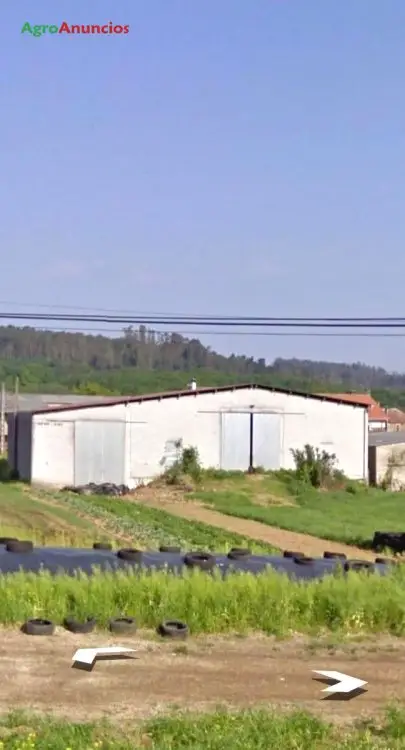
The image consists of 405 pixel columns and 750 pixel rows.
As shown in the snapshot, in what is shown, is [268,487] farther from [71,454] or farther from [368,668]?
[368,668]

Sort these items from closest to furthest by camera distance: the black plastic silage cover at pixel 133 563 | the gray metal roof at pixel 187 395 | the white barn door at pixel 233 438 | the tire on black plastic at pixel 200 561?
the black plastic silage cover at pixel 133 563 < the tire on black plastic at pixel 200 561 < the gray metal roof at pixel 187 395 < the white barn door at pixel 233 438

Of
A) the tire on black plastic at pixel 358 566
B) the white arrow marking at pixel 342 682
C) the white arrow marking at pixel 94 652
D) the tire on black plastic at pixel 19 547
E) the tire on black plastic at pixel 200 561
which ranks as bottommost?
the white arrow marking at pixel 342 682

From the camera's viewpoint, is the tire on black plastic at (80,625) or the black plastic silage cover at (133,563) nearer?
the tire on black plastic at (80,625)

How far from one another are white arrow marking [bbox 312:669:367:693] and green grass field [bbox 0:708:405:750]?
3.27 feet

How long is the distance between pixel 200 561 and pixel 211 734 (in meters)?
6.11

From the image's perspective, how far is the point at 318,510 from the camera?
3622 centimetres

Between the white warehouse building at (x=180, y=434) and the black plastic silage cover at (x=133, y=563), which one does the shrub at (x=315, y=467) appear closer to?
the white warehouse building at (x=180, y=434)

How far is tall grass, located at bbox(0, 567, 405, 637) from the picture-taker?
991 cm

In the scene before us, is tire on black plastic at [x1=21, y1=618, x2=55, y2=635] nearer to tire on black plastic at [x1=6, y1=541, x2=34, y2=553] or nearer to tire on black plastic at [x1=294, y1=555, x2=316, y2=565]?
tire on black plastic at [x1=6, y1=541, x2=34, y2=553]

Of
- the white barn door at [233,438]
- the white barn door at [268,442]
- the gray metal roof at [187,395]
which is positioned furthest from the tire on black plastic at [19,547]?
the white barn door at [268,442]

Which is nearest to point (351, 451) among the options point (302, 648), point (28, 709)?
point (302, 648)

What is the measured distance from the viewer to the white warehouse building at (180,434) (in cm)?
4141

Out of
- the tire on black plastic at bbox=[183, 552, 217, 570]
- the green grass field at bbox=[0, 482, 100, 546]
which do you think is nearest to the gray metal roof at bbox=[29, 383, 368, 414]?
the green grass field at bbox=[0, 482, 100, 546]

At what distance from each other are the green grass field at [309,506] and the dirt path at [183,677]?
17.0 m
